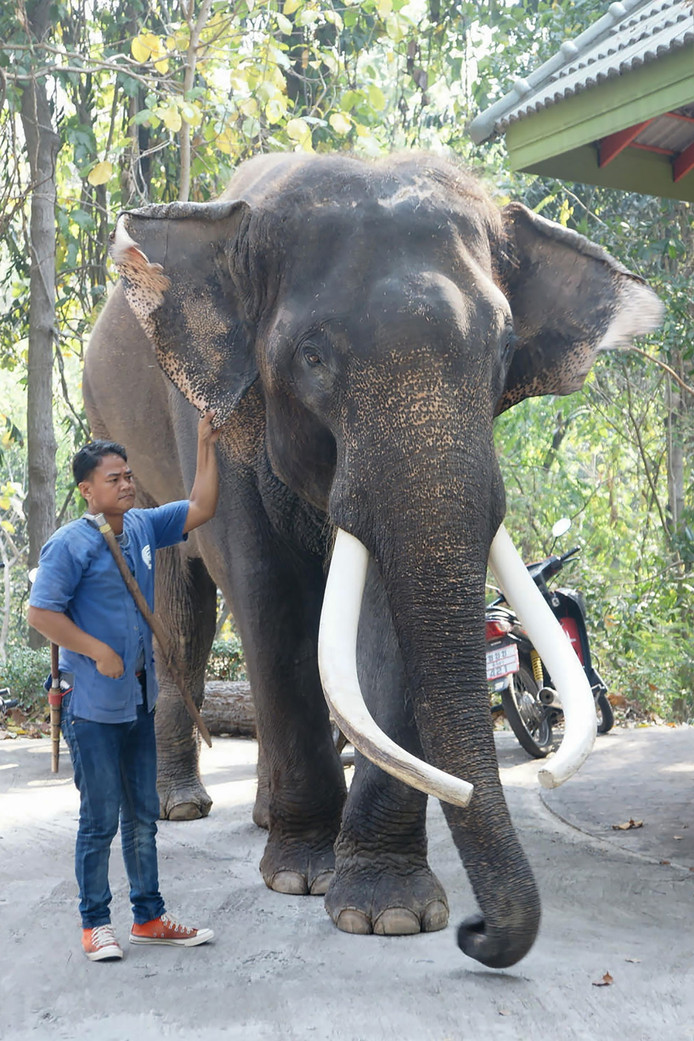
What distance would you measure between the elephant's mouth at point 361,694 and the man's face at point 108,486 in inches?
25.6

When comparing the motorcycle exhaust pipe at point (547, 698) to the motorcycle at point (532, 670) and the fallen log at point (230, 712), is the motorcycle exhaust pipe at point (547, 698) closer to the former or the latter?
the motorcycle at point (532, 670)

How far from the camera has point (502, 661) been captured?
23.1 ft

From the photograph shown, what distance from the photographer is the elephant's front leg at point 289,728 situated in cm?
410

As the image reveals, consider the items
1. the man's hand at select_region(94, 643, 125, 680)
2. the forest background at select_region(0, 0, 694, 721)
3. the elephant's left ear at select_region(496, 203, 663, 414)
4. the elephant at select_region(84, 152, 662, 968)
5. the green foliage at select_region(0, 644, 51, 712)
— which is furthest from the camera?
the green foliage at select_region(0, 644, 51, 712)

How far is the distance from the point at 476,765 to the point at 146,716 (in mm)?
1027

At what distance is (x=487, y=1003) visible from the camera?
A: 117 inches

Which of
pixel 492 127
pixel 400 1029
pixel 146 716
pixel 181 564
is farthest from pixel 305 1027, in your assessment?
pixel 492 127

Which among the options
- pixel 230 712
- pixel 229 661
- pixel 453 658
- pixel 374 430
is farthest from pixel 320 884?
pixel 229 661

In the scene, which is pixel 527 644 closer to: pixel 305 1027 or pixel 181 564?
pixel 181 564

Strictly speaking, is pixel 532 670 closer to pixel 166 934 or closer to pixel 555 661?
pixel 166 934

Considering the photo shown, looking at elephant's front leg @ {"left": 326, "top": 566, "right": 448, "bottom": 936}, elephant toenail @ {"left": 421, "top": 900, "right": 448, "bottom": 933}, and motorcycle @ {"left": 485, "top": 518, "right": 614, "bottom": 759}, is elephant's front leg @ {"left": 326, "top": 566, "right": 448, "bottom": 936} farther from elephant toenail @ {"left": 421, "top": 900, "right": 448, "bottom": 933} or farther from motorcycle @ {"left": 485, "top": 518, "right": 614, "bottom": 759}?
motorcycle @ {"left": 485, "top": 518, "right": 614, "bottom": 759}

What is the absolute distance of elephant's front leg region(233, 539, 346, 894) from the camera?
4.10 meters

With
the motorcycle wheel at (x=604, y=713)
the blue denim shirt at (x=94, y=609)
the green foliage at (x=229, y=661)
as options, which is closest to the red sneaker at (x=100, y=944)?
the blue denim shirt at (x=94, y=609)

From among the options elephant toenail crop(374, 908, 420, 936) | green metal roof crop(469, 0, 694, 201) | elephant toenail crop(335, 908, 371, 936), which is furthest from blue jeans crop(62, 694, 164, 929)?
green metal roof crop(469, 0, 694, 201)
